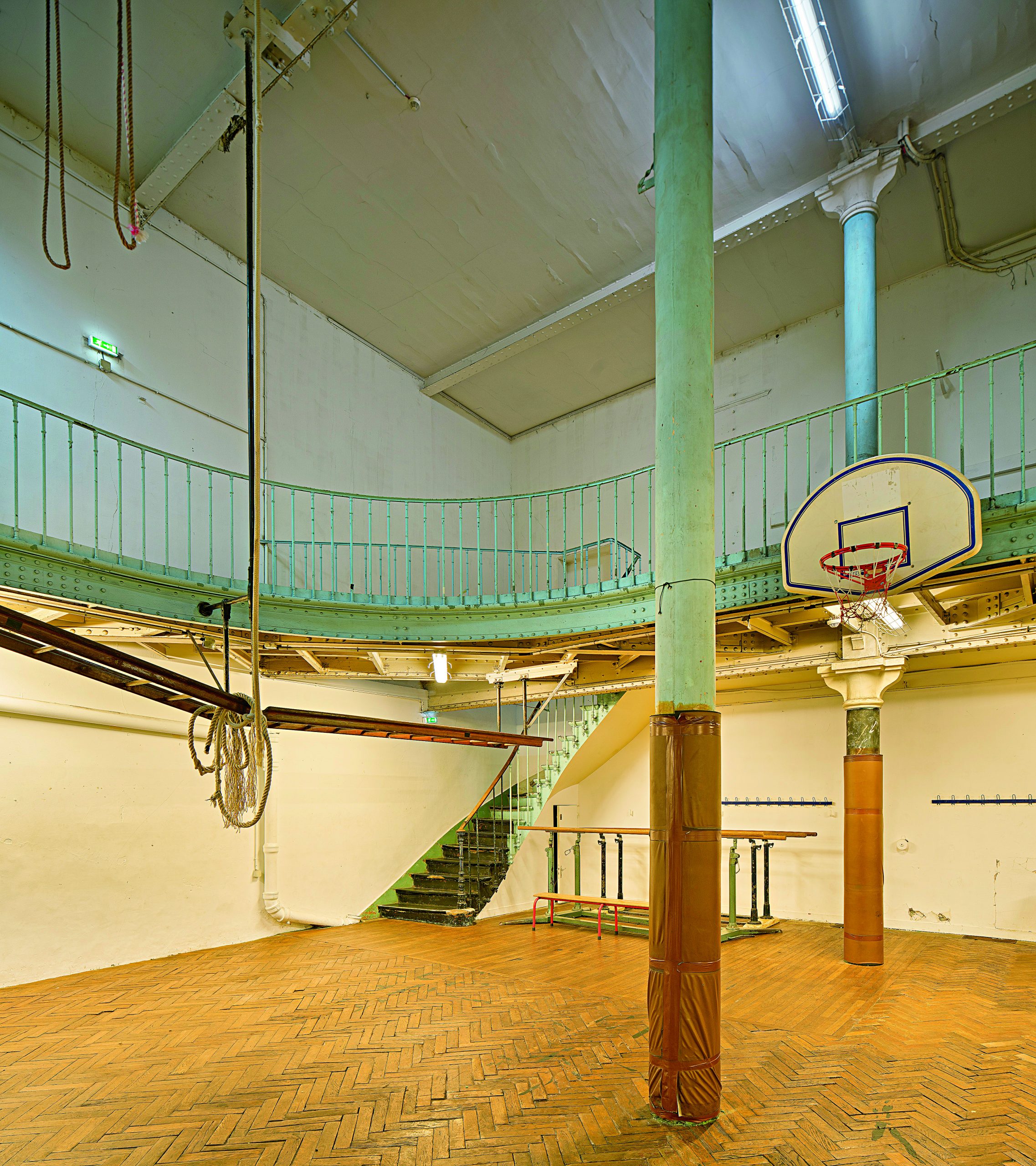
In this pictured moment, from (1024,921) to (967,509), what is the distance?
218 inches

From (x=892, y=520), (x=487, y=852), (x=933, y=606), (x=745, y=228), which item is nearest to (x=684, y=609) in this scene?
(x=892, y=520)

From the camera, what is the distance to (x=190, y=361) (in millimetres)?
9664

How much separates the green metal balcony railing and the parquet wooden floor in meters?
3.51

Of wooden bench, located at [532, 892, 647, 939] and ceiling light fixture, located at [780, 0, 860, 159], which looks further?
wooden bench, located at [532, 892, 647, 939]

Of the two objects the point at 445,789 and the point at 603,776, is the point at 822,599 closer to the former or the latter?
the point at 603,776

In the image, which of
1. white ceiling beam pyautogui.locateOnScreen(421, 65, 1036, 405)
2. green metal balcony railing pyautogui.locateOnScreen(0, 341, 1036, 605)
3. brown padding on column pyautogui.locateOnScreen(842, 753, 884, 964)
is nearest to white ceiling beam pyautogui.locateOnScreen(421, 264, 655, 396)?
white ceiling beam pyautogui.locateOnScreen(421, 65, 1036, 405)

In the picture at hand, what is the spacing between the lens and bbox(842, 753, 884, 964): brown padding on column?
726 cm

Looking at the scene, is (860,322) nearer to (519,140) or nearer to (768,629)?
(768,629)

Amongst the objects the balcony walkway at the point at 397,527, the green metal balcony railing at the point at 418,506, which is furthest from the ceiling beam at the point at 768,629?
the green metal balcony railing at the point at 418,506

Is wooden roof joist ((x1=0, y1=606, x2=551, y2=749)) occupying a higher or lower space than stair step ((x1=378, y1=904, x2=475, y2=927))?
higher

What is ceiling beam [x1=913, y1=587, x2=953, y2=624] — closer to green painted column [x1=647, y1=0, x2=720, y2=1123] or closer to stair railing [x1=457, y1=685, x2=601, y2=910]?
green painted column [x1=647, y1=0, x2=720, y2=1123]

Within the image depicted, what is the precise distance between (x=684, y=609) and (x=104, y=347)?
7.59 m

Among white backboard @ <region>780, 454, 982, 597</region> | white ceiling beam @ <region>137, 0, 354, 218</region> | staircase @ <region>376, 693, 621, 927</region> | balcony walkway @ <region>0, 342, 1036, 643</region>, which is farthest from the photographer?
staircase @ <region>376, 693, 621, 927</region>

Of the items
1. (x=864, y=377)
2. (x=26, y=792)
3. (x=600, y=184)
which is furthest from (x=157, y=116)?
(x=864, y=377)
